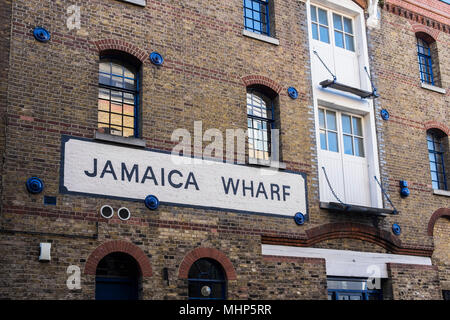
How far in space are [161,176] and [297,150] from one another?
12.5ft

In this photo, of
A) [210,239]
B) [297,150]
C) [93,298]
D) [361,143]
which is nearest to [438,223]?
[361,143]

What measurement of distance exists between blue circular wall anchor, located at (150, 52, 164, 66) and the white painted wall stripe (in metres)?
4.64

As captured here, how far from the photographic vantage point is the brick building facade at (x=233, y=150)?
12.0 meters

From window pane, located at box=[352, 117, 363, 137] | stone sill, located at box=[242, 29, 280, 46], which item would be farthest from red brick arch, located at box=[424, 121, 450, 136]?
stone sill, located at box=[242, 29, 280, 46]

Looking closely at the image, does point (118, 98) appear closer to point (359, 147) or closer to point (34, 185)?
point (34, 185)

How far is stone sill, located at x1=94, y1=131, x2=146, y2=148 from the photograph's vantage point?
12617 mm

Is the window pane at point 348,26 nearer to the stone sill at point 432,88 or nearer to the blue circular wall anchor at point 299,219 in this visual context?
the stone sill at point 432,88

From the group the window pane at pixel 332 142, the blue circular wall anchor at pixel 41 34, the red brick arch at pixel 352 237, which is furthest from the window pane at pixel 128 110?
the window pane at pixel 332 142

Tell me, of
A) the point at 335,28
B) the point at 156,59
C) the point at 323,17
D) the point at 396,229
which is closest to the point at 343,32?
the point at 335,28

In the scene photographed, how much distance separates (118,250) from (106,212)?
2.53 ft

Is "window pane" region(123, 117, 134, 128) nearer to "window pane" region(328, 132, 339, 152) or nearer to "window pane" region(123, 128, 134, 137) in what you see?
"window pane" region(123, 128, 134, 137)

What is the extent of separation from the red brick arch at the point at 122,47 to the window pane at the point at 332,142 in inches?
211

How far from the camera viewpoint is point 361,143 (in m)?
17.1
